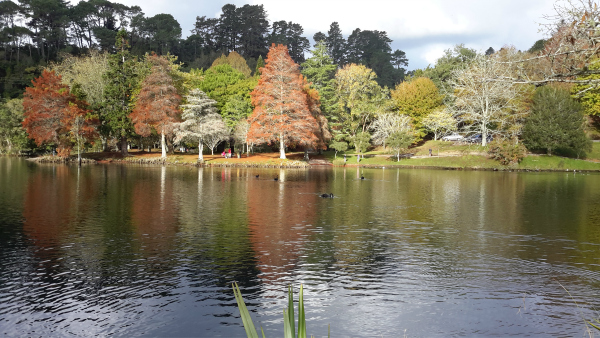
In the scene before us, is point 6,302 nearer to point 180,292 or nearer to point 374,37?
point 180,292

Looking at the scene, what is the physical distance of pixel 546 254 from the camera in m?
15.7

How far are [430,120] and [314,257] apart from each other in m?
59.1

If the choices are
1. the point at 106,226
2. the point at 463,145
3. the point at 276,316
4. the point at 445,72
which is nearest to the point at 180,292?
the point at 276,316

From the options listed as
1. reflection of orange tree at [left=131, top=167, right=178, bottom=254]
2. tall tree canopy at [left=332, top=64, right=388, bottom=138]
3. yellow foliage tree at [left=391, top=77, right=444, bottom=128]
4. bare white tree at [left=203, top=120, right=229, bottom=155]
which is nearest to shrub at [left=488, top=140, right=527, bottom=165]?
yellow foliage tree at [left=391, top=77, right=444, bottom=128]

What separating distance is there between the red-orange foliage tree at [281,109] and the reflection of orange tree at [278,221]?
2374 centimetres

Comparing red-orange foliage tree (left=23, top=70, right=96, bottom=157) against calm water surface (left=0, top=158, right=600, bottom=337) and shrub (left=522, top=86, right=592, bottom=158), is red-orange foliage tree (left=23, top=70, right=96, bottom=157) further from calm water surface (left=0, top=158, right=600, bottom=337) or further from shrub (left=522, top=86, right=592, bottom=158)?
shrub (left=522, top=86, right=592, bottom=158)

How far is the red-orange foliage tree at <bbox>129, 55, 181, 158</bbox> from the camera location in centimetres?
6212

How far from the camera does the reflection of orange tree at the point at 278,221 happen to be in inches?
577

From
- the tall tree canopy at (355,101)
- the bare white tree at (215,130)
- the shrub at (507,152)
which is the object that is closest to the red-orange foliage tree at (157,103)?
the bare white tree at (215,130)

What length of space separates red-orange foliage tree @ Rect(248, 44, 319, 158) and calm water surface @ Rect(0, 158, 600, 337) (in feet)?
106

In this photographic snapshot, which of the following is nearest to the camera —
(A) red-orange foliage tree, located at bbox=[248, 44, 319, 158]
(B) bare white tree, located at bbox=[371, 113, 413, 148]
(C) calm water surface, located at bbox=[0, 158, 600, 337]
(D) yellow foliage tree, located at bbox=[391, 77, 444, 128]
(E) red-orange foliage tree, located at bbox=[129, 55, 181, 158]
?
(C) calm water surface, located at bbox=[0, 158, 600, 337]

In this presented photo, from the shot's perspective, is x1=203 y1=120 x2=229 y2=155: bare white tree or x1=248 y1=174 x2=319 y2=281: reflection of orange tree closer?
x1=248 y1=174 x2=319 y2=281: reflection of orange tree

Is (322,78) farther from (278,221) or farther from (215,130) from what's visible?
(278,221)

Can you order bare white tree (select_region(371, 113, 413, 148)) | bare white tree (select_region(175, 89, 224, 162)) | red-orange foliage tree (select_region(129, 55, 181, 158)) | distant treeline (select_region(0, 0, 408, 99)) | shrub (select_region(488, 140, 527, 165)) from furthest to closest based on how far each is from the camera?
distant treeline (select_region(0, 0, 408, 99)) < bare white tree (select_region(371, 113, 413, 148)) < red-orange foliage tree (select_region(129, 55, 181, 158)) < bare white tree (select_region(175, 89, 224, 162)) < shrub (select_region(488, 140, 527, 165))
